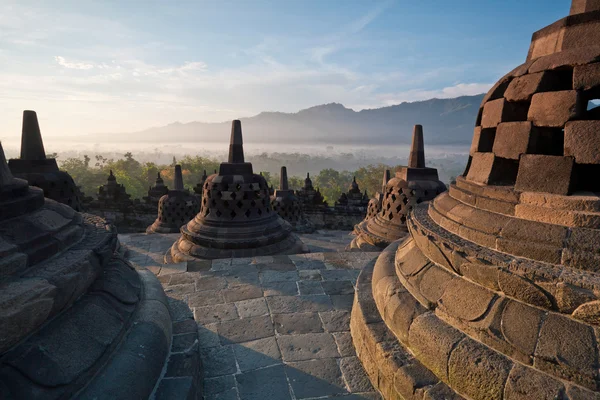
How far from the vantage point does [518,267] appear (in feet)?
7.10

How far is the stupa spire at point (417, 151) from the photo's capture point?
8578 mm

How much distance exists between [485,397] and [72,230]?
3338 millimetres

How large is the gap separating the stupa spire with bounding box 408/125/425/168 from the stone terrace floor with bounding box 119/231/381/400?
3.78 meters

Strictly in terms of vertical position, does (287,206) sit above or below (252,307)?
below

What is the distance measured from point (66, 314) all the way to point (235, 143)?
630 centimetres

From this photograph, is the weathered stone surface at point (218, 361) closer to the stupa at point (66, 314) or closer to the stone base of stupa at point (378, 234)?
the stupa at point (66, 314)

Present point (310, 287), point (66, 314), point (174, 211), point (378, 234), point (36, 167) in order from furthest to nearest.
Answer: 1. point (174, 211)
2. point (378, 234)
3. point (36, 167)
4. point (310, 287)
5. point (66, 314)

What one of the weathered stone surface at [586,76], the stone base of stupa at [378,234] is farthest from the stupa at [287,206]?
the weathered stone surface at [586,76]

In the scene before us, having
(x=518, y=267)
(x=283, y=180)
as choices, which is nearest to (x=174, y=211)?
(x=283, y=180)

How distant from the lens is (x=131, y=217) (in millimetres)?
18625

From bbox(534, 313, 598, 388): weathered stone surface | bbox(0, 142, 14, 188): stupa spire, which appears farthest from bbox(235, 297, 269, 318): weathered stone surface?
bbox(534, 313, 598, 388): weathered stone surface

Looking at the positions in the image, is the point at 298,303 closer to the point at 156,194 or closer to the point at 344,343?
the point at 344,343

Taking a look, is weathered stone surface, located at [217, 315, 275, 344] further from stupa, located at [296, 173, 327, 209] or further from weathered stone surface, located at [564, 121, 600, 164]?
stupa, located at [296, 173, 327, 209]

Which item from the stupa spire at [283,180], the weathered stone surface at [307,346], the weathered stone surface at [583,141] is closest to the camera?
the weathered stone surface at [583,141]
